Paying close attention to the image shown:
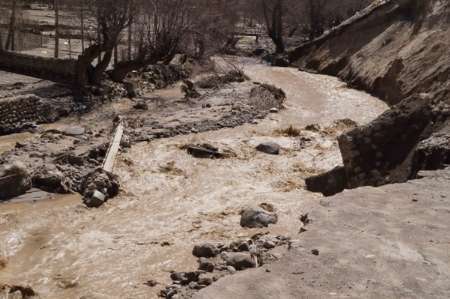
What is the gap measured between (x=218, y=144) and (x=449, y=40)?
9671 millimetres

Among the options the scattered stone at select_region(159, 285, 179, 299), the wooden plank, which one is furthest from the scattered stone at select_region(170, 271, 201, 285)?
the wooden plank

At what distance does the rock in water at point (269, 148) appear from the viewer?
1372cm

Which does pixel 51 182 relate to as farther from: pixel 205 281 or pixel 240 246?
pixel 205 281

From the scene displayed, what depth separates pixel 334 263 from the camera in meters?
5.87

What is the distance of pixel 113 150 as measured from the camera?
12.8m

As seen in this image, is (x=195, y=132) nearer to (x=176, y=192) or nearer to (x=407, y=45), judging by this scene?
(x=176, y=192)

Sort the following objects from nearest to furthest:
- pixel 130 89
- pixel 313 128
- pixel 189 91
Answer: pixel 313 128, pixel 130 89, pixel 189 91

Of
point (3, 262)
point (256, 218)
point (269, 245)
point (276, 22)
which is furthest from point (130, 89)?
point (276, 22)

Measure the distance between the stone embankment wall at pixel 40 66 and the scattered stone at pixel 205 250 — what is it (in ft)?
38.0

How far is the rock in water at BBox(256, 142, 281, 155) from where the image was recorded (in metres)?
13.7

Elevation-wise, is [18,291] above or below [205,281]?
below

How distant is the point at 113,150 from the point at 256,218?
445cm

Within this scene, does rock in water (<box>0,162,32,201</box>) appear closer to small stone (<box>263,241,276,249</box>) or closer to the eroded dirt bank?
small stone (<box>263,241,276,249</box>)

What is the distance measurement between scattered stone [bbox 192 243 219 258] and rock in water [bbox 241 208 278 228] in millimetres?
1320
